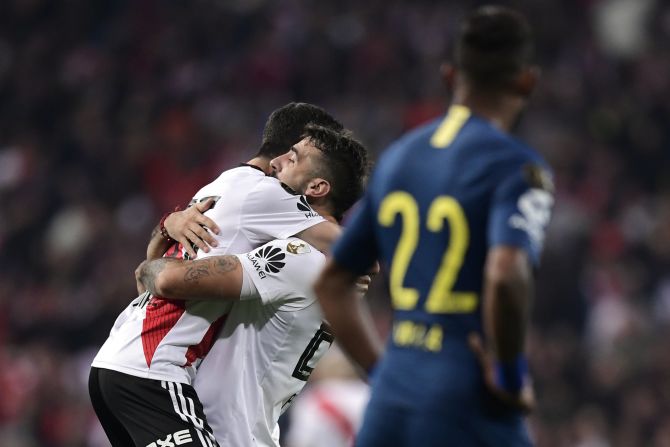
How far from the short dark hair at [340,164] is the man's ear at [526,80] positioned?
1.64 meters

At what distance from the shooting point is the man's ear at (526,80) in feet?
11.2

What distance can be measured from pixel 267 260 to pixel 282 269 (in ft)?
0.22

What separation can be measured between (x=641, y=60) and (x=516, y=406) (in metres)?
12.4

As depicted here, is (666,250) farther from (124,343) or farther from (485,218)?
(485,218)

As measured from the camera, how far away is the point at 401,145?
349 cm

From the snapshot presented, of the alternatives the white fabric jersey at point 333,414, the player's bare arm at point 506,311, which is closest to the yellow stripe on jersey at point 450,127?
the player's bare arm at point 506,311

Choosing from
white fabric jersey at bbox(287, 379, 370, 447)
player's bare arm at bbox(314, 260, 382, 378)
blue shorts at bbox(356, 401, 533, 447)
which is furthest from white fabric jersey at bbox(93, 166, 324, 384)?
blue shorts at bbox(356, 401, 533, 447)

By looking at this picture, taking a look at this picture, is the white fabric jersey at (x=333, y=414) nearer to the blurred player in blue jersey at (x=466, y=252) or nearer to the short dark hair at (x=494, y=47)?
the blurred player in blue jersey at (x=466, y=252)

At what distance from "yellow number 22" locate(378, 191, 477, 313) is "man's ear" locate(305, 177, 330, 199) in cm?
158

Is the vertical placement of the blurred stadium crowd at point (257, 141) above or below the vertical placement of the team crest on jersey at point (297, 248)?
below

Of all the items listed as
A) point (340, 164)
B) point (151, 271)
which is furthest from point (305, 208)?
point (151, 271)

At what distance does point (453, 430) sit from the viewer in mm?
3256

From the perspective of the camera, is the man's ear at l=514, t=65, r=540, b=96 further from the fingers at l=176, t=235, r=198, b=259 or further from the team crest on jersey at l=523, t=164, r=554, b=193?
the fingers at l=176, t=235, r=198, b=259

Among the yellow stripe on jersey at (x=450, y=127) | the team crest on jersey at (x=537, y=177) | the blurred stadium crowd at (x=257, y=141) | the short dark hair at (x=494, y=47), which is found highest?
the short dark hair at (x=494, y=47)
